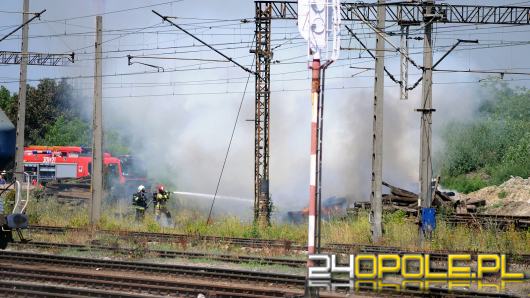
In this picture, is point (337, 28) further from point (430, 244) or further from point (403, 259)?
point (430, 244)

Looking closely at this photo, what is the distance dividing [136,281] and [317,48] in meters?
7.08

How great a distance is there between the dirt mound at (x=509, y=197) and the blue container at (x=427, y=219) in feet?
38.4

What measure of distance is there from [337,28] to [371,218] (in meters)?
13.9

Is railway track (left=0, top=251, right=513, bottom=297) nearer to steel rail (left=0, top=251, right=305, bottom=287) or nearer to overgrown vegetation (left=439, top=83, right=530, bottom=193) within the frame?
steel rail (left=0, top=251, right=305, bottom=287)

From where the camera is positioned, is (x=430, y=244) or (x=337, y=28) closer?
(x=337, y=28)

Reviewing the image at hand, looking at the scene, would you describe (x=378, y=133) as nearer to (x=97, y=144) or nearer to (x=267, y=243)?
(x=267, y=243)

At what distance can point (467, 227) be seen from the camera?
24.9m

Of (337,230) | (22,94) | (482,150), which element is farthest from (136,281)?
(482,150)

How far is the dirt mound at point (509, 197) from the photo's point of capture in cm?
3250

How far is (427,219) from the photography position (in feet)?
70.6

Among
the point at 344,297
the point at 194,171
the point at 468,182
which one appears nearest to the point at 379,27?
the point at 344,297

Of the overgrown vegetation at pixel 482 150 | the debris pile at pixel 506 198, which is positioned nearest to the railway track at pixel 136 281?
the debris pile at pixel 506 198

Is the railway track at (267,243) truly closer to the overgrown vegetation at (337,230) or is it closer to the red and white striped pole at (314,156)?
the overgrown vegetation at (337,230)

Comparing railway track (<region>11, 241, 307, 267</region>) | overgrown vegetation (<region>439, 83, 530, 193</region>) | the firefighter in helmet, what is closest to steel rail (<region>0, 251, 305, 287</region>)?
railway track (<region>11, 241, 307, 267</region>)
